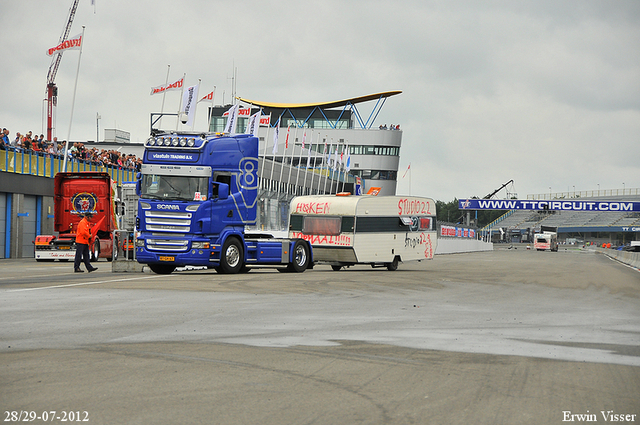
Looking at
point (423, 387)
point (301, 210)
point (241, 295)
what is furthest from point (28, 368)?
point (301, 210)

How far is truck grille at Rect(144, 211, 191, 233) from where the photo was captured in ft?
68.5

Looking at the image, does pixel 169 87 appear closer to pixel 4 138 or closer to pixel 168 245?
pixel 4 138

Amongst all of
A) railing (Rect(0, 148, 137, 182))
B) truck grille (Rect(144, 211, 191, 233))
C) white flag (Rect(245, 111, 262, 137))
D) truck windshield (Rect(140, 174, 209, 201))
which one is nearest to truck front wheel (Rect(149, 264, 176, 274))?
truck grille (Rect(144, 211, 191, 233))

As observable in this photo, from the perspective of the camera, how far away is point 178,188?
2098 cm

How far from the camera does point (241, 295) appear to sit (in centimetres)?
1466

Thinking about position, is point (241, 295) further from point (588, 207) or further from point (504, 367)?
point (588, 207)

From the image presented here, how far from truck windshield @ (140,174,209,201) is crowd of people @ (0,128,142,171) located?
40.1ft

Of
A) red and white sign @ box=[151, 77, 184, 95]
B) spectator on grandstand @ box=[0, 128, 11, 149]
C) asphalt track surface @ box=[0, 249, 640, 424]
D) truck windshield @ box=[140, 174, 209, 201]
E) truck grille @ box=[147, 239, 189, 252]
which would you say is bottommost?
asphalt track surface @ box=[0, 249, 640, 424]

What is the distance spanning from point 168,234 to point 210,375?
14788 millimetres

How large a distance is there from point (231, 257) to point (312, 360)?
15.0m

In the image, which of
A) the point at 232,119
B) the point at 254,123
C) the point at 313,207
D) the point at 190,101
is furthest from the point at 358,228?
the point at 254,123


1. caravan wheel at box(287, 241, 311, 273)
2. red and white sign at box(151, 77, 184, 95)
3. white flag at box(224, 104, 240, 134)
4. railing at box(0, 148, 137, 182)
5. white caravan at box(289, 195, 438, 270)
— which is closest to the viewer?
caravan wheel at box(287, 241, 311, 273)

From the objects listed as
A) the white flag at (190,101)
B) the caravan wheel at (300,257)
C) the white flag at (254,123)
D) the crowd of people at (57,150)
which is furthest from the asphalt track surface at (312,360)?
the white flag at (254,123)

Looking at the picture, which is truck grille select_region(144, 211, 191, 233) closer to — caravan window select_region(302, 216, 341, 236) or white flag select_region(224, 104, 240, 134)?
caravan window select_region(302, 216, 341, 236)
